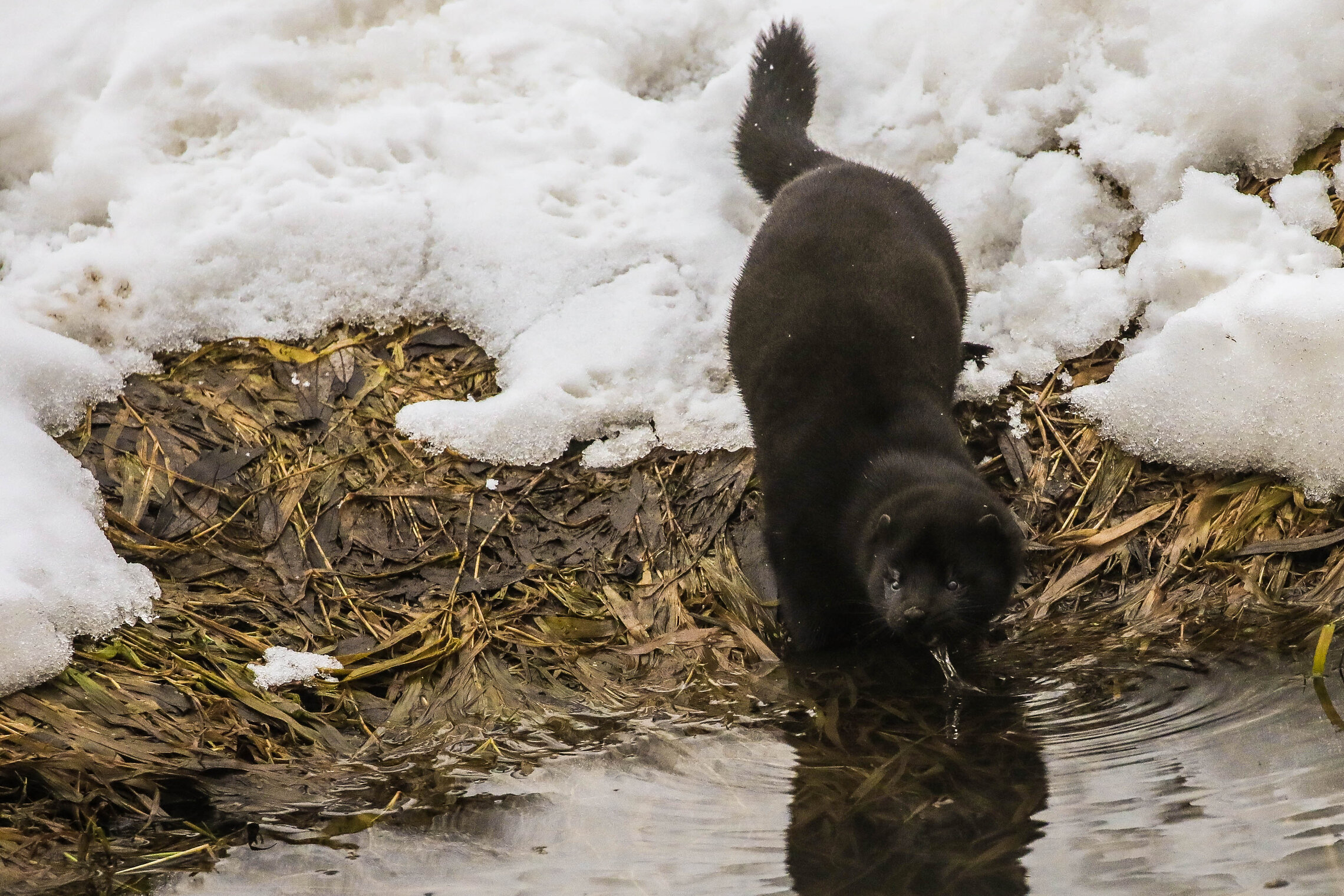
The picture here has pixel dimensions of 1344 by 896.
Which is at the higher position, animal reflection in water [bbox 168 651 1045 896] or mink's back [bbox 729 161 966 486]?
mink's back [bbox 729 161 966 486]

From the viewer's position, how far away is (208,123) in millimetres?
5215

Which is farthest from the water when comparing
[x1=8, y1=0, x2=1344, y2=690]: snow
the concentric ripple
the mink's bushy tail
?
the mink's bushy tail

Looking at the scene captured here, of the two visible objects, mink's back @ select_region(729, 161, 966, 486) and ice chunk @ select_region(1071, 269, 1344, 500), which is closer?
ice chunk @ select_region(1071, 269, 1344, 500)

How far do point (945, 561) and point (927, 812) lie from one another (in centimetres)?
106

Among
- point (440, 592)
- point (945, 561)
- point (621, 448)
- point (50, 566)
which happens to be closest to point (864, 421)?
point (945, 561)

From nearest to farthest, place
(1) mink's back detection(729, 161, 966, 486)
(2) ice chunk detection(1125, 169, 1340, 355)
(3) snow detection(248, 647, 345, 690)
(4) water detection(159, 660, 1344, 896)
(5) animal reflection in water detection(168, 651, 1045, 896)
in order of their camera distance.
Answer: (4) water detection(159, 660, 1344, 896), (5) animal reflection in water detection(168, 651, 1045, 896), (3) snow detection(248, 647, 345, 690), (1) mink's back detection(729, 161, 966, 486), (2) ice chunk detection(1125, 169, 1340, 355)

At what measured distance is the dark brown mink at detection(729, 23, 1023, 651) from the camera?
3.53 meters

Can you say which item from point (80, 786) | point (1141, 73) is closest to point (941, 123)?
point (1141, 73)

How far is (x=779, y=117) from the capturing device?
5.02m

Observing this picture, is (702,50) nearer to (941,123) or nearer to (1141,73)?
(941,123)

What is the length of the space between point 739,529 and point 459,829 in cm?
183

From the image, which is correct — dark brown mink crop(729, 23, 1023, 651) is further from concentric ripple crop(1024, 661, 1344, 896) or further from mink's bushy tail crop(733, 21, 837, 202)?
concentric ripple crop(1024, 661, 1344, 896)

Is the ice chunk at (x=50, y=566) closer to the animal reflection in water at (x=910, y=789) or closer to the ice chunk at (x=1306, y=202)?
the animal reflection in water at (x=910, y=789)

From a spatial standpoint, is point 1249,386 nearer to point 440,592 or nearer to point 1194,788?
point 1194,788
